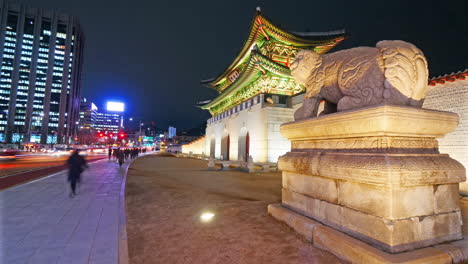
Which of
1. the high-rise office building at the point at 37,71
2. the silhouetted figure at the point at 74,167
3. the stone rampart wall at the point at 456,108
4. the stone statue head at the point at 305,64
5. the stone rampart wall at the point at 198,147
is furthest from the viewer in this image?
the high-rise office building at the point at 37,71

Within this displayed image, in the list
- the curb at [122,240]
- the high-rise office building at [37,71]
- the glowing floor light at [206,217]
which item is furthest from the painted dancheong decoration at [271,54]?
the high-rise office building at [37,71]

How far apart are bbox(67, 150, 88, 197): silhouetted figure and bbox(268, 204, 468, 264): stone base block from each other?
A: 699 centimetres

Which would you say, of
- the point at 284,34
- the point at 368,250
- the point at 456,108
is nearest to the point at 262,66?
the point at 284,34

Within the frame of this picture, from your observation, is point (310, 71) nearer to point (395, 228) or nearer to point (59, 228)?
point (395, 228)

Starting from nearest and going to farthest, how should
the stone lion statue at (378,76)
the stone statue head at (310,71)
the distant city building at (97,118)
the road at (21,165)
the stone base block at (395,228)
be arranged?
the stone base block at (395,228) → the stone lion statue at (378,76) → the stone statue head at (310,71) → the road at (21,165) → the distant city building at (97,118)

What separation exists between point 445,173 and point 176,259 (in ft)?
10.3

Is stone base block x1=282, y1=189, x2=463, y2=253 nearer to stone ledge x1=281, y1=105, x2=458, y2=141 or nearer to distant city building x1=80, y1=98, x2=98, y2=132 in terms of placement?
stone ledge x1=281, y1=105, x2=458, y2=141

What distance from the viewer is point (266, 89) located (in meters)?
17.2

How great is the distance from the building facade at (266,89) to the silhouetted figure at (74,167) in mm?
11384

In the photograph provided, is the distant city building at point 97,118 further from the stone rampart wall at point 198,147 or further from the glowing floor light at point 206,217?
the glowing floor light at point 206,217

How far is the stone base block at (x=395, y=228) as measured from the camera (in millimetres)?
2125

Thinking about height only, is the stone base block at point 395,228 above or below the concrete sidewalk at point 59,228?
above

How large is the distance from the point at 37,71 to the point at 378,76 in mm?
104357

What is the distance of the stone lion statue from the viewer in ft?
8.52
